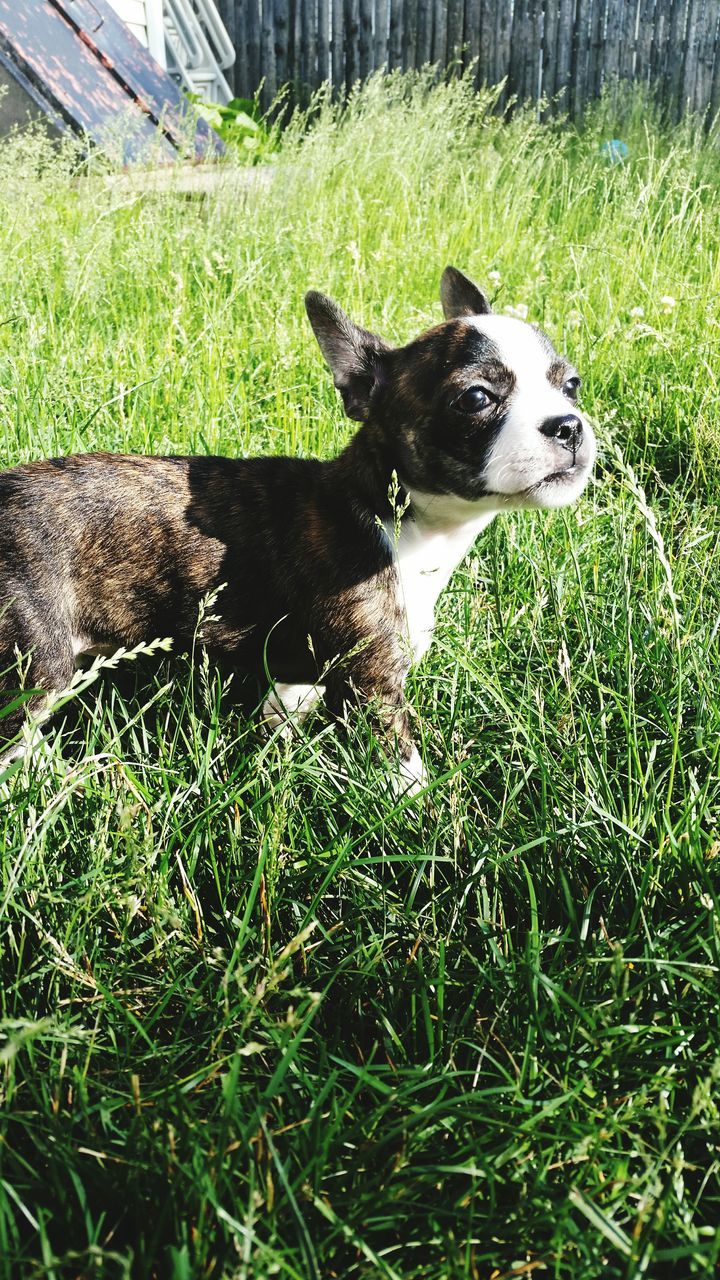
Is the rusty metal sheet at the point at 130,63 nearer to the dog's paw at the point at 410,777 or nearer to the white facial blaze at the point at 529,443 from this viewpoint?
the white facial blaze at the point at 529,443

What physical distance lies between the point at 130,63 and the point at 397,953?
820 cm

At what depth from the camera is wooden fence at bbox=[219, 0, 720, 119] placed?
11023 mm

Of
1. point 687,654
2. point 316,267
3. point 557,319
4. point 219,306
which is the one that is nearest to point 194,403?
point 219,306

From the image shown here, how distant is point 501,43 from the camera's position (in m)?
12.3

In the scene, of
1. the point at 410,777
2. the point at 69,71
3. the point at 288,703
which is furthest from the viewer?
the point at 69,71

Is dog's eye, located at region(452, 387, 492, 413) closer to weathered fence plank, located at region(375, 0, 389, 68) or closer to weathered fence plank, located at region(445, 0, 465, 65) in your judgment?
weathered fence plank, located at region(445, 0, 465, 65)

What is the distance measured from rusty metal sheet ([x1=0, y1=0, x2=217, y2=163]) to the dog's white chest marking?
543 cm

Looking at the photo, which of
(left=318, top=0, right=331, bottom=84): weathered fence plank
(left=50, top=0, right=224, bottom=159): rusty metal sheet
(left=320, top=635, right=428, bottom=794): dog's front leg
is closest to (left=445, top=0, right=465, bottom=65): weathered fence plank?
(left=318, top=0, right=331, bottom=84): weathered fence plank

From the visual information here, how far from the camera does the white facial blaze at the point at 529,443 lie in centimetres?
229

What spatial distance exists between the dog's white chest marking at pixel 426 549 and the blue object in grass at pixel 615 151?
181 inches

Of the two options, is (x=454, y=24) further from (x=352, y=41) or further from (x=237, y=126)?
(x=237, y=126)

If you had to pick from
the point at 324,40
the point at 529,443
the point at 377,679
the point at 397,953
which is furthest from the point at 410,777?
the point at 324,40

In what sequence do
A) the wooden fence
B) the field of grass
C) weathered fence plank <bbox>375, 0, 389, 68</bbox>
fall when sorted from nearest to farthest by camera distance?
the field of grass → the wooden fence → weathered fence plank <bbox>375, 0, 389, 68</bbox>

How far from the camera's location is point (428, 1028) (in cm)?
147
